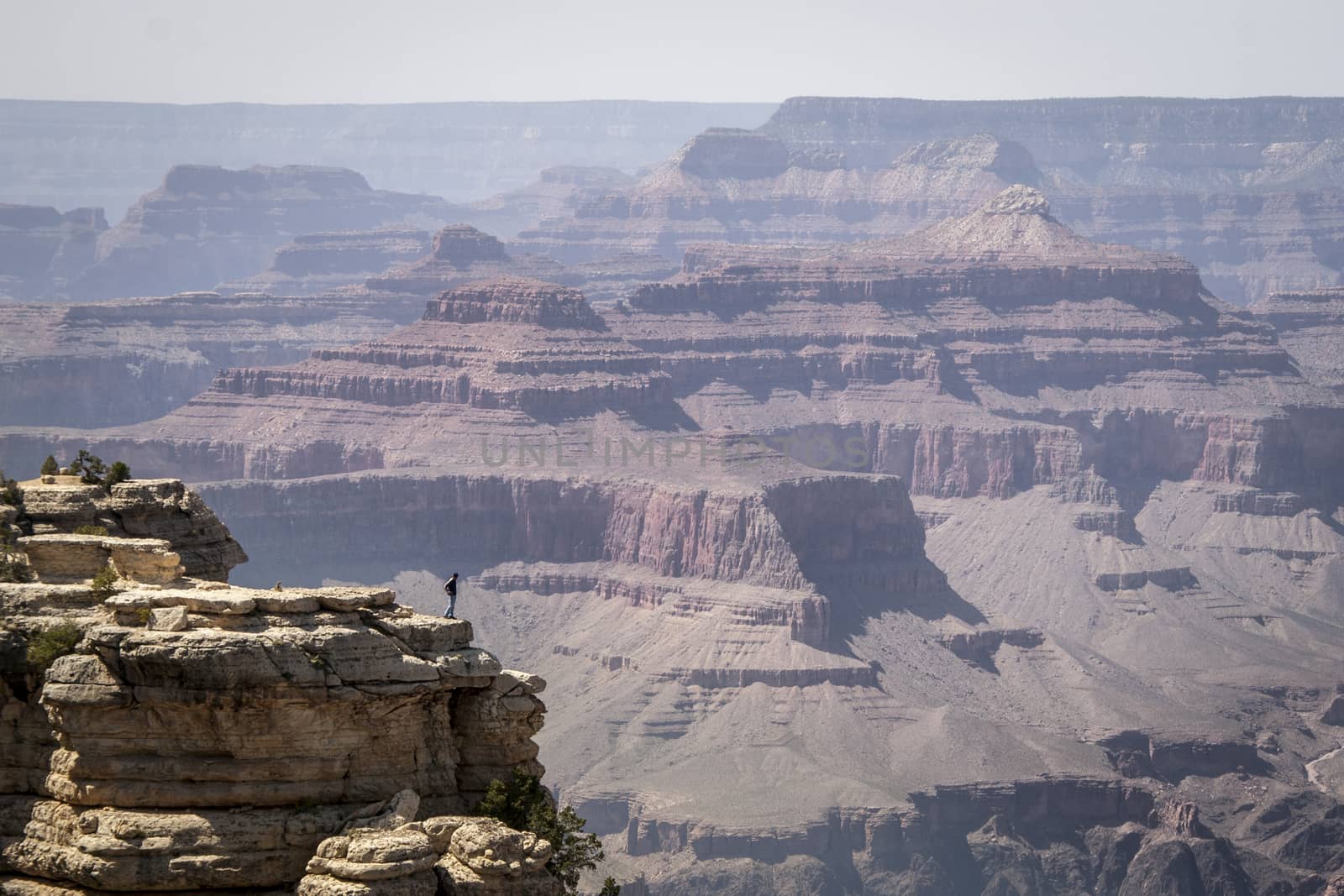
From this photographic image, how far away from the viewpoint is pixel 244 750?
3962cm

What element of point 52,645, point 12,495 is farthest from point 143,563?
point 12,495

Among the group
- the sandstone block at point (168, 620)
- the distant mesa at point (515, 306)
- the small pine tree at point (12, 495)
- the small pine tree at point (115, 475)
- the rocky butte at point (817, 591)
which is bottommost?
the rocky butte at point (817, 591)

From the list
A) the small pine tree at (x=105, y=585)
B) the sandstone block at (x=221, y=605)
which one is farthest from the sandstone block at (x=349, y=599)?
the small pine tree at (x=105, y=585)

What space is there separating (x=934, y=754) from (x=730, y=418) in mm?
65152

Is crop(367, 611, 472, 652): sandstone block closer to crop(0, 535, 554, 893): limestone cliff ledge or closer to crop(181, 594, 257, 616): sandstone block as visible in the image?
crop(0, 535, 554, 893): limestone cliff ledge

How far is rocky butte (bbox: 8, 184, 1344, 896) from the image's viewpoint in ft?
403

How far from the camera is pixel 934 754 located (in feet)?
423

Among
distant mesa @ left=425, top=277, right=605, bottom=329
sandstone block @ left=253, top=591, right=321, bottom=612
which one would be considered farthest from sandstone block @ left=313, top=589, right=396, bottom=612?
distant mesa @ left=425, top=277, right=605, bottom=329

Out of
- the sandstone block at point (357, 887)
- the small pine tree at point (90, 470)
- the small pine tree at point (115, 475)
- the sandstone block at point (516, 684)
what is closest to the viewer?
the sandstone block at point (357, 887)

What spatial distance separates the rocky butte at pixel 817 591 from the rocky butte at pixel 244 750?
65.4 m

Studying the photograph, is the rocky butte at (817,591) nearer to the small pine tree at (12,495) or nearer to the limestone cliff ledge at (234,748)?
the small pine tree at (12,495)

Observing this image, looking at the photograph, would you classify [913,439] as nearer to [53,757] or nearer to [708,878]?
[708,878]

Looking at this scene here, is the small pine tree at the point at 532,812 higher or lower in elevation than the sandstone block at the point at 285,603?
lower

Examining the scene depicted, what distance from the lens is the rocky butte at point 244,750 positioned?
39062 millimetres
